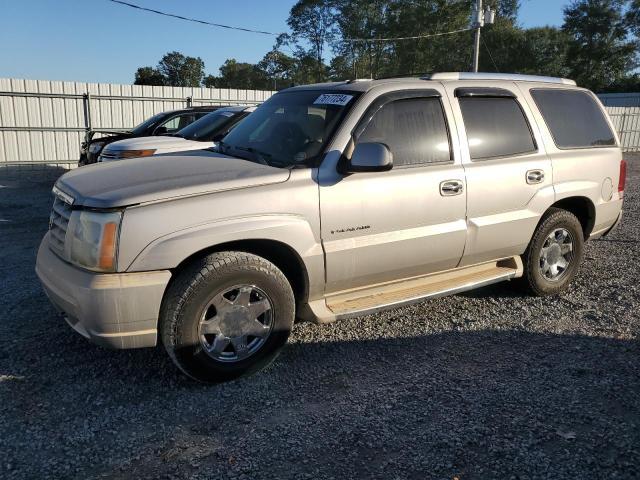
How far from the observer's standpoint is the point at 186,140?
27.1 feet

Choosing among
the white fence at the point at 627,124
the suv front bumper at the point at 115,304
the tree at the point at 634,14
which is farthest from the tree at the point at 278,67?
the suv front bumper at the point at 115,304

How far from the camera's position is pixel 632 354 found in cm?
393

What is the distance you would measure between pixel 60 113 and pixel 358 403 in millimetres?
14976

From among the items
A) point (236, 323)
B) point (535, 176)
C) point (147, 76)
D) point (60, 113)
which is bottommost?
point (236, 323)

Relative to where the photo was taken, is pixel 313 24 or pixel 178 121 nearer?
pixel 178 121

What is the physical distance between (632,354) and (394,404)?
1.99m

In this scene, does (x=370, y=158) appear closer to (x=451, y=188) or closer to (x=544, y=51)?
(x=451, y=188)

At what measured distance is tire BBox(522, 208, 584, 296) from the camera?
4855 millimetres

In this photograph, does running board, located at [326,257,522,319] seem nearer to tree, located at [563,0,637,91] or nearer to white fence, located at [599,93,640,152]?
white fence, located at [599,93,640,152]

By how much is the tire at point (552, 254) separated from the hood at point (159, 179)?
2.61 meters

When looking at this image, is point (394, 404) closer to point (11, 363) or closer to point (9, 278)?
point (11, 363)

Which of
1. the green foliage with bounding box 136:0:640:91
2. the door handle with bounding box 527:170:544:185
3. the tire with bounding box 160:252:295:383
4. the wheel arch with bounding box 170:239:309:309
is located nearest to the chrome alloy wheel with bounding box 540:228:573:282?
the door handle with bounding box 527:170:544:185

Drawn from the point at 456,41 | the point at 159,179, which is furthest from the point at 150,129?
the point at 456,41

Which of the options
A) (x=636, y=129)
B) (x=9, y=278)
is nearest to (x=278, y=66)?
(x=636, y=129)
